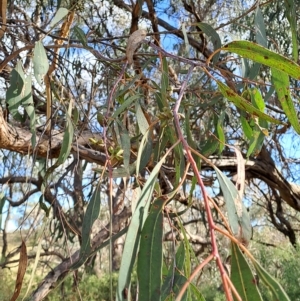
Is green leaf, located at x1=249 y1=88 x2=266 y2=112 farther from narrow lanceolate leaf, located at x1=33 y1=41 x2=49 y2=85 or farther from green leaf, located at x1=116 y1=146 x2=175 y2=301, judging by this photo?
green leaf, located at x1=116 y1=146 x2=175 y2=301

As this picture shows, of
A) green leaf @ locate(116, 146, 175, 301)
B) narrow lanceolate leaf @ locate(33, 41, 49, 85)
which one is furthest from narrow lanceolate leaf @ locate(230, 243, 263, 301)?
narrow lanceolate leaf @ locate(33, 41, 49, 85)

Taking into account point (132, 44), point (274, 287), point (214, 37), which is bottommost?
point (274, 287)

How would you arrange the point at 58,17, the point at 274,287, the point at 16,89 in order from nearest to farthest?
the point at 274,287, the point at 58,17, the point at 16,89

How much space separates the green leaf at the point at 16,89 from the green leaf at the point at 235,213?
25.2 inches

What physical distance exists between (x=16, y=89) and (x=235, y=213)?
0.70m

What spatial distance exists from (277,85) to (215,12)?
2.70 meters

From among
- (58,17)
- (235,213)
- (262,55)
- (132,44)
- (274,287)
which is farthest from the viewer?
(58,17)

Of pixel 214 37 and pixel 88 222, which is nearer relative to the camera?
pixel 88 222

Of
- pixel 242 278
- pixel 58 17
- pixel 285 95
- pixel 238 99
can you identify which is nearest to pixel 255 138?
pixel 285 95

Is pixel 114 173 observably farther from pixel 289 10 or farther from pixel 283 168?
pixel 283 168

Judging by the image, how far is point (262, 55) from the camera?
830 millimetres

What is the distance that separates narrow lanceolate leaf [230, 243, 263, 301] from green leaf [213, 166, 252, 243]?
3cm

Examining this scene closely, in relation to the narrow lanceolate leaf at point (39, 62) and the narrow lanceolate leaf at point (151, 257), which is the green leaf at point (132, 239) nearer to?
the narrow lanceolate leaf at point (151, 257)

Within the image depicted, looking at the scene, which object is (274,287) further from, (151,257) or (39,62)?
(39,62)
